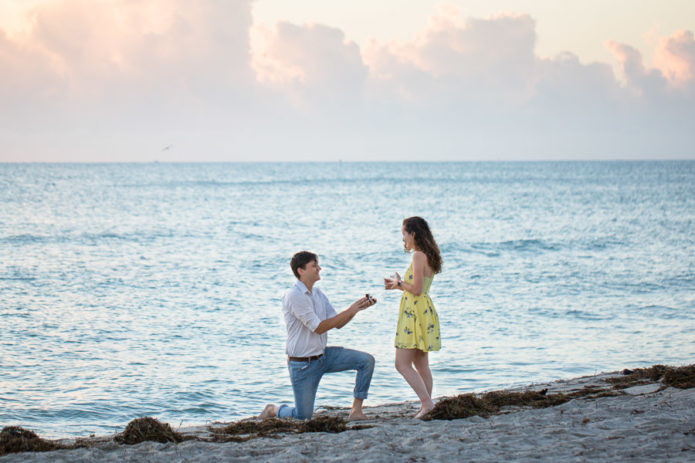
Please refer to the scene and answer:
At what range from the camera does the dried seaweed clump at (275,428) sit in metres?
6.23

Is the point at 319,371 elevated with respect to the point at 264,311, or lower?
elevated

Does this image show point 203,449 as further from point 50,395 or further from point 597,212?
point 597,212

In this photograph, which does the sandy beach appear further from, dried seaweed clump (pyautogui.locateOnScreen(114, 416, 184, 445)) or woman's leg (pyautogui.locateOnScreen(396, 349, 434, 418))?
woman's leg (pyautogui.locateOnScreen(396, 349, 434, 418))

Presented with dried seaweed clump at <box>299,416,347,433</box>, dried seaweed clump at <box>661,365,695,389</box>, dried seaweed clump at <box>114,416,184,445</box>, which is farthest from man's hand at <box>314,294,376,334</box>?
dried seaweed clump at <box>661,365,695,389</box>

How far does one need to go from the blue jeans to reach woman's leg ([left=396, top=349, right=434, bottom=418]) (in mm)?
285

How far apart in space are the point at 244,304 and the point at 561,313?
271 inches

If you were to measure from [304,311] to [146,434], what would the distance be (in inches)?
66.2

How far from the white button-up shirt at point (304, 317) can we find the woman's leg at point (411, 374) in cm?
72

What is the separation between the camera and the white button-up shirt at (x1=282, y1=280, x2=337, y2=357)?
635 cm

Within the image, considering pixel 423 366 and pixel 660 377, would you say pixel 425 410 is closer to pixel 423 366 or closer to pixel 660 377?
pixel 423 366

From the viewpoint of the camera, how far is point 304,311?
250 inches

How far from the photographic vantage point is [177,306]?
15523mm

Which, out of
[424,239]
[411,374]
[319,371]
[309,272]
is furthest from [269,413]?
[424,239]

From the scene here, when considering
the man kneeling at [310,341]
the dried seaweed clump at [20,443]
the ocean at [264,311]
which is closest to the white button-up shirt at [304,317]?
the man kneeling at [310,341]
